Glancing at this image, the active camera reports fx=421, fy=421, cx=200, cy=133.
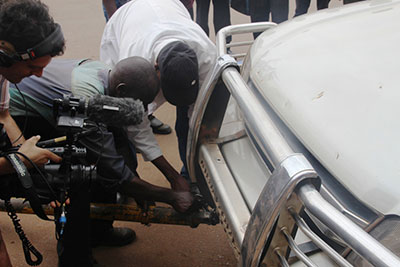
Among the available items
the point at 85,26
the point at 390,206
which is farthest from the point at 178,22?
the point at 85,26

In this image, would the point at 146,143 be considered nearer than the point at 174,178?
No

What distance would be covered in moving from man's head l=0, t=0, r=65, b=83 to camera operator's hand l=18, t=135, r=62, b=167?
1.04 ft

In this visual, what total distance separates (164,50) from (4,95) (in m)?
0.86

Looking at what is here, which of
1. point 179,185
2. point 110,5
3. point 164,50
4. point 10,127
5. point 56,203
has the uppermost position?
point 164,50

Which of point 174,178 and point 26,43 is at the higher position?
point 26,43

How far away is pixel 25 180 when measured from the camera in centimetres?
164

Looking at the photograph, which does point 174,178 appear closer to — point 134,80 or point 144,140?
point 144,140

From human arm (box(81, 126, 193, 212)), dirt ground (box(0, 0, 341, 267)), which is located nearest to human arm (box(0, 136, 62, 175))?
human arm (box(81, 126, 193, 212))

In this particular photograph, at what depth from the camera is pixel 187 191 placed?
2.24 m

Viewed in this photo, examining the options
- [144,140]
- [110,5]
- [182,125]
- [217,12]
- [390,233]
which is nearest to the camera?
[390,233]

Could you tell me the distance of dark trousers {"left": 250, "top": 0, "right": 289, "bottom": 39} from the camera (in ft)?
15.1

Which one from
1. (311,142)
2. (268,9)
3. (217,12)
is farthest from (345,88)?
(217,12)

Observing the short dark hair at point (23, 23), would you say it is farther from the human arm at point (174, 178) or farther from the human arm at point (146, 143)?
the human arm at point (174, 178)

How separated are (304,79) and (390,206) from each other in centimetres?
69
